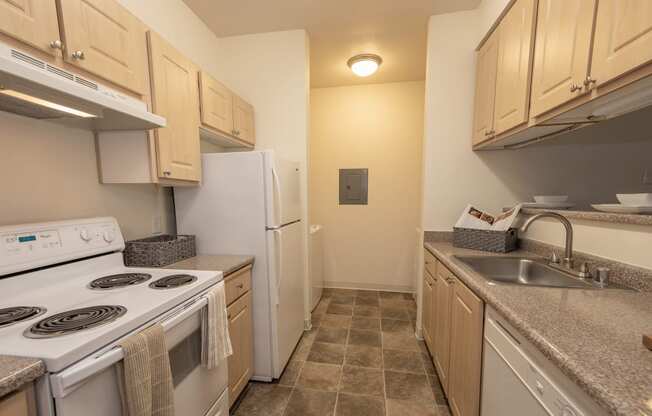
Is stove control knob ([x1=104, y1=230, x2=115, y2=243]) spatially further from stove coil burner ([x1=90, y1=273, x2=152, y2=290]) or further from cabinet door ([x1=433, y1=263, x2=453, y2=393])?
cabinet door ([x1=433, y1=263, x2=453, y2=393])

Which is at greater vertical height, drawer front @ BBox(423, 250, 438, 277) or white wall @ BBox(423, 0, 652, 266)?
white wall @ BBox(423, 0, 652, 266)

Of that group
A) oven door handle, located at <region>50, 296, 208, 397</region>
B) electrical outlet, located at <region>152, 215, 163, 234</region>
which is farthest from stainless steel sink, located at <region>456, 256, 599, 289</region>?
electrical outlet, located at <region>152, 215, 163, 234</region>

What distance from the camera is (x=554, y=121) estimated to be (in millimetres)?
1395

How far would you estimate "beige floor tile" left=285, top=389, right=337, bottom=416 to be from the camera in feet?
5.14

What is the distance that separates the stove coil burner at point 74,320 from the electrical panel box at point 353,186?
9.30 feet

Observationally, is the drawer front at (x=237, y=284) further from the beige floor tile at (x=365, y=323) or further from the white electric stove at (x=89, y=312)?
the beige floor tile at (x=365, y=323)

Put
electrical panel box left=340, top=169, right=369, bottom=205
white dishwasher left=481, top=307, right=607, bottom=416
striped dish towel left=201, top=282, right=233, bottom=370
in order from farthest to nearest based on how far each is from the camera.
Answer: electrical panel box left=340, top=169, right=369, bottom=205 → striped dish towel left=201, top=282, right=233, bottom=370 → white dishwasher left=481, top=307, right=607, bottom=416

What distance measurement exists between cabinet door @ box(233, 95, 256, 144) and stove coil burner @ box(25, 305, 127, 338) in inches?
62.9

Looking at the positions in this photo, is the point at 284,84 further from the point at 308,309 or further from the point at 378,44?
the point at 308,309

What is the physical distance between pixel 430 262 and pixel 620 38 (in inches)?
60.0

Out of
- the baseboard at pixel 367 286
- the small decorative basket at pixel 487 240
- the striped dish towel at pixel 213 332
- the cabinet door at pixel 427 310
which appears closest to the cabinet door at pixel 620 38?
the small decorative basket at pixel 487 240

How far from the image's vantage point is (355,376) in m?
1.88

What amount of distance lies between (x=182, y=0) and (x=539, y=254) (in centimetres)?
316

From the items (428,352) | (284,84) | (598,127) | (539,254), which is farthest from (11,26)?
(598,127)
